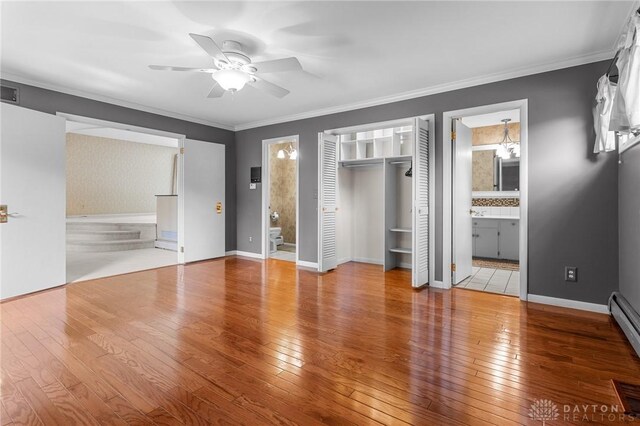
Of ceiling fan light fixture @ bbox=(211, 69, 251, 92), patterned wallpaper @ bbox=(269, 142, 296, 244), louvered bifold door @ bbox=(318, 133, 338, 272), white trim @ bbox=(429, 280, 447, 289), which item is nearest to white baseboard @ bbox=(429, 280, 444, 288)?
white trim @ bbox=(429, 280, 447, 289)

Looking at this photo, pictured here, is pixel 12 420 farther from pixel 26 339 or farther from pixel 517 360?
pixel 517 360

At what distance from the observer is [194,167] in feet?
18.8

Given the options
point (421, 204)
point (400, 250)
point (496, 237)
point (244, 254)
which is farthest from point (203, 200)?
point (496, 237)

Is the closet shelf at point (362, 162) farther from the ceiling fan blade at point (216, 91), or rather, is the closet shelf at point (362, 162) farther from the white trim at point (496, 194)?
the ceiling fan blade at point (216, 91)

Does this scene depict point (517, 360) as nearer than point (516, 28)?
Yes

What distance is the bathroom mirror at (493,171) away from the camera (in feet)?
20.4

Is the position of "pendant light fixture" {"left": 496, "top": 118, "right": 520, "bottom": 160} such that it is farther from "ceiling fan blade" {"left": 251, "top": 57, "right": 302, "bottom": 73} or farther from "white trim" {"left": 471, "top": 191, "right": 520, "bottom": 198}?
"ceiling fan blade" {"left": 251, "top": 57, "right": 302, "bottom": 73}

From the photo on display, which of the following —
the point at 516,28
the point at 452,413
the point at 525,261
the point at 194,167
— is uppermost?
the point at 516,28

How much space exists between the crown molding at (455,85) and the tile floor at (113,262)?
3234 mm

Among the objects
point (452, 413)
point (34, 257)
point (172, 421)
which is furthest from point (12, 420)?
point (34, 257)

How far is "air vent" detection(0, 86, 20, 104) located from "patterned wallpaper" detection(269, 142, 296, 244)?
5053 mm

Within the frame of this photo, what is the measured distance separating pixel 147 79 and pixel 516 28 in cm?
390

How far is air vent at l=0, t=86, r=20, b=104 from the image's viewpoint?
3.72m

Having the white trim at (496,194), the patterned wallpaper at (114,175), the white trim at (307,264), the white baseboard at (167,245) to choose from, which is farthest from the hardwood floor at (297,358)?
the patterned wallpaper at (114,175)
